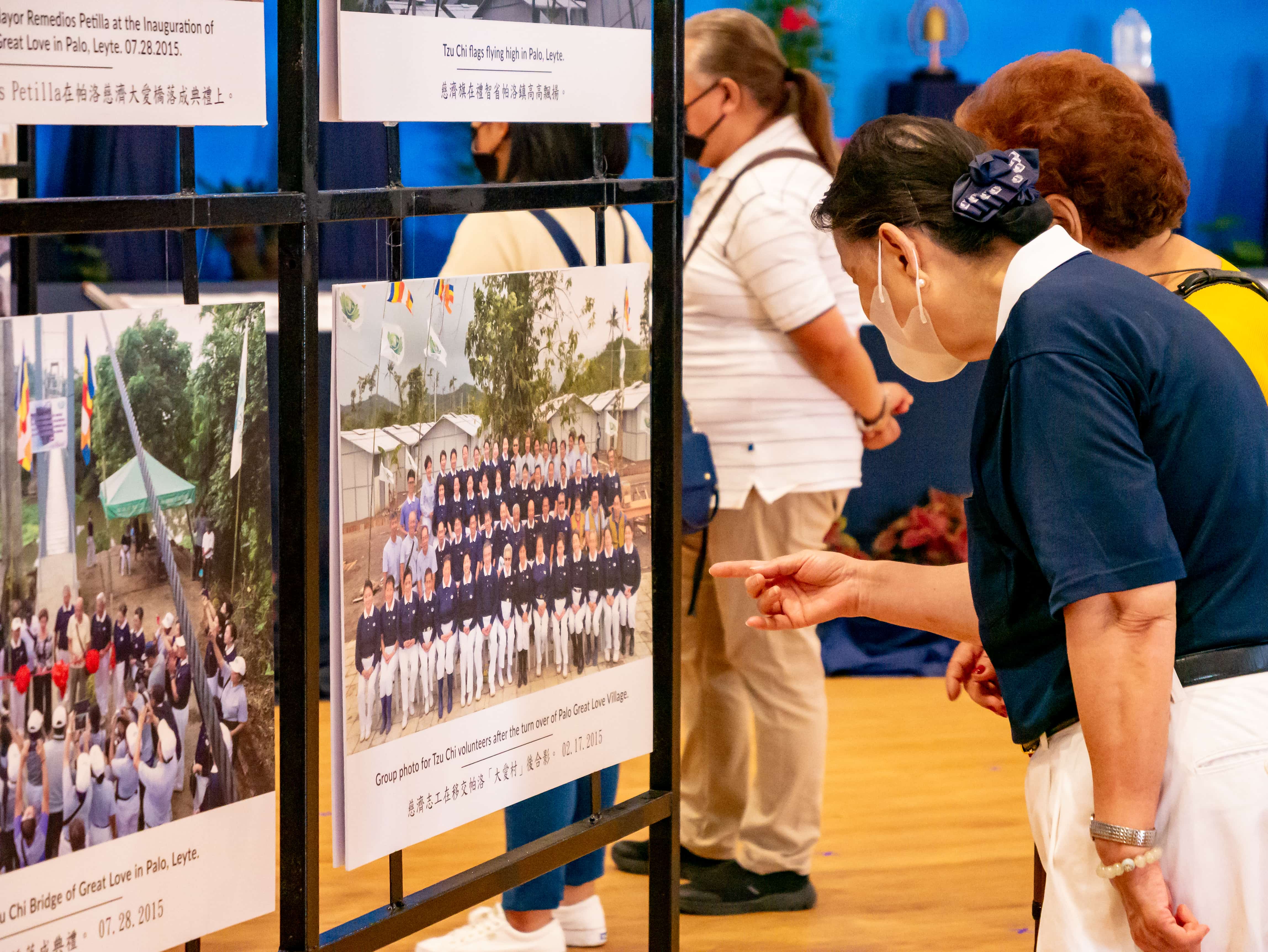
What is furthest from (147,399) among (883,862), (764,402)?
(883,862)

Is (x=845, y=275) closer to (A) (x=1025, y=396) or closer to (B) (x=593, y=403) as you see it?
(B) (x=593, y=403)

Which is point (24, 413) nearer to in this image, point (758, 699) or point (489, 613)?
point (489, 613)

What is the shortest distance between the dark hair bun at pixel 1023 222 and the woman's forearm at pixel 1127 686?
348mm

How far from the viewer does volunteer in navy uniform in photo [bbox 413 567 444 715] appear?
1408mm

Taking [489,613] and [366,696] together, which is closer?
[366,696]

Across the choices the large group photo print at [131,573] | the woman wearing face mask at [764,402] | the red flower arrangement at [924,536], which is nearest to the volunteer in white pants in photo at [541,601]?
the large group photo print at [131,573]

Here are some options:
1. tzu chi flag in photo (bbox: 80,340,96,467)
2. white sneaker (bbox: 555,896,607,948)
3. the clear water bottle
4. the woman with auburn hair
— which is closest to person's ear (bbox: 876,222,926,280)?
the woman with auburn hair

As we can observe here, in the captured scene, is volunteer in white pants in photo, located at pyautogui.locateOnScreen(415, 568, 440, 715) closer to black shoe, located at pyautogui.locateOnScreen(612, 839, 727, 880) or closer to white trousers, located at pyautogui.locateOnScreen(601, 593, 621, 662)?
white trousers, located at pyautogui.locateOnScreen(601, 593, 621, 662)

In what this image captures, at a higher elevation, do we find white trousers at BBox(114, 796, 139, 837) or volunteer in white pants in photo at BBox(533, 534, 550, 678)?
volunteer in white pants in photo at BBox(533, 534, 550, 678)

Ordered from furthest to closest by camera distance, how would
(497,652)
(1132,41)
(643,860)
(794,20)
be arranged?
(1132,41), (794,20), (643,860), (497,652)

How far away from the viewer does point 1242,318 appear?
1.64m

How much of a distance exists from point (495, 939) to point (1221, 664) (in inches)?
58.9

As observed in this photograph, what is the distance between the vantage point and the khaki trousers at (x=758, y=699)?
2725mm

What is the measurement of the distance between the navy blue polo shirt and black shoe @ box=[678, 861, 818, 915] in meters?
1.54
